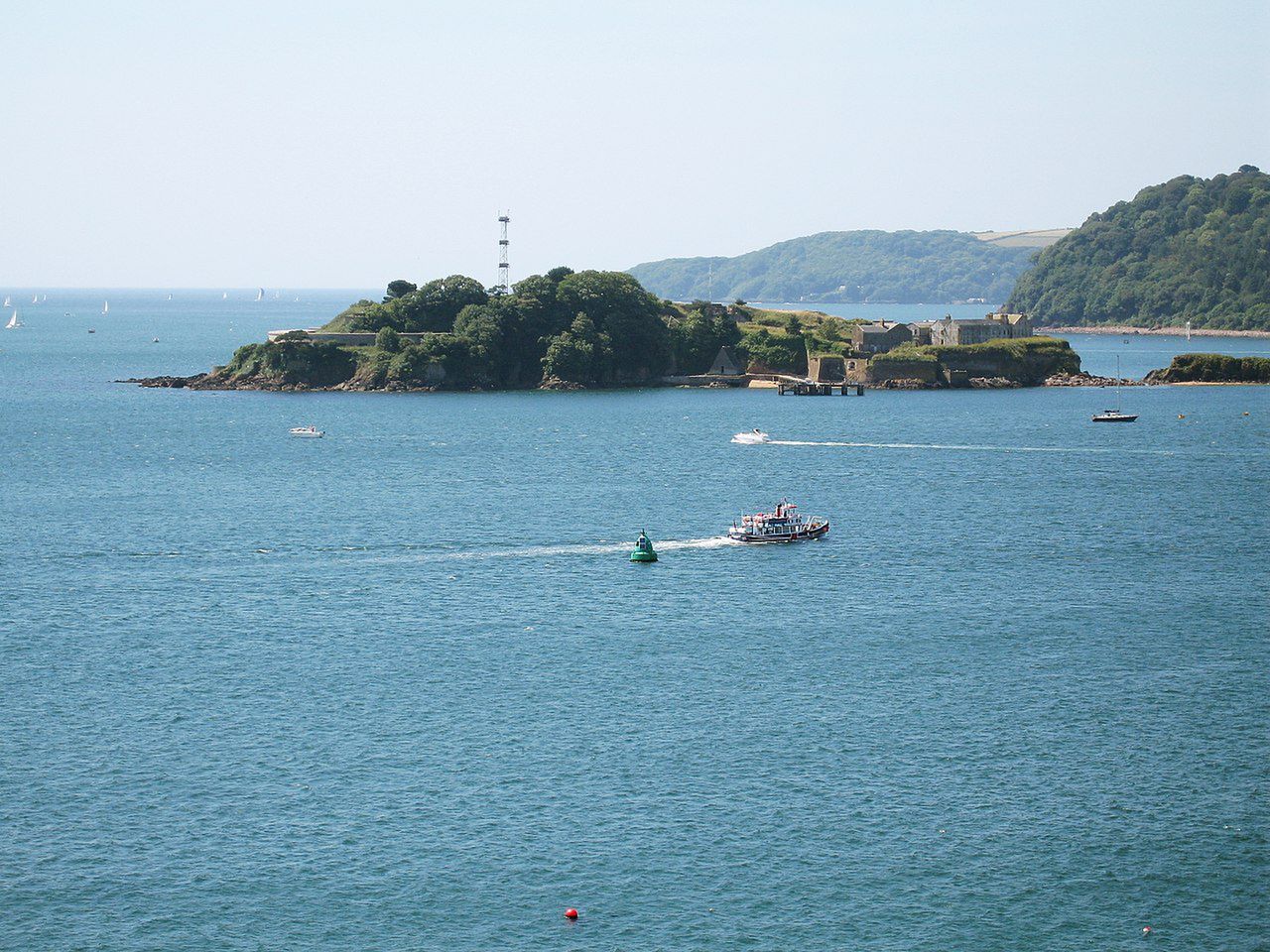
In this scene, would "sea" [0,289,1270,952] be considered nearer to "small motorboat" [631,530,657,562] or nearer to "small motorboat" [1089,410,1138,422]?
"small motorboat" [631,530,657,562]

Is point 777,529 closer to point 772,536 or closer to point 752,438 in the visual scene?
point 772,536

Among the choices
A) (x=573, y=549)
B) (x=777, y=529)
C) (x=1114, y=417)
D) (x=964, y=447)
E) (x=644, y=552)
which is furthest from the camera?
(x=1114, y=417)

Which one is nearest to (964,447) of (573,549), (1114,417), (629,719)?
(1114,417)

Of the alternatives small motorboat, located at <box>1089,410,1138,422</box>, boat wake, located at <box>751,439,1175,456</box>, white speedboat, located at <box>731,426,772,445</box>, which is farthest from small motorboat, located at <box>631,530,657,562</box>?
small motorboat, located at <box>1089,410,1138,422</box>

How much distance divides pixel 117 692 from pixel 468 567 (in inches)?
1015

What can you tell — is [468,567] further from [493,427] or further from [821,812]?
[493,427]

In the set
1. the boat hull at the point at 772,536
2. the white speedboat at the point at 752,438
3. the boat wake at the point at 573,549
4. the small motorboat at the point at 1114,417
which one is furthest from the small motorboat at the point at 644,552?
the small motorboat at the point at 1114,417

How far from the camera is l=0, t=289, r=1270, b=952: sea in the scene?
41.9 metres

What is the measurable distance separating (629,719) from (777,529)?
35.6 metres

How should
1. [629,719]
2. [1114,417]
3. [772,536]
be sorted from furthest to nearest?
[1114,417] → [772,536] → [629,719]

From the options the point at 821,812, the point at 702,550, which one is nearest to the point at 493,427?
the point at 702,550

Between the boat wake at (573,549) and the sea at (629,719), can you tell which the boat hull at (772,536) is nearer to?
the boat wake at (573,549)

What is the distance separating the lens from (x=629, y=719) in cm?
5612

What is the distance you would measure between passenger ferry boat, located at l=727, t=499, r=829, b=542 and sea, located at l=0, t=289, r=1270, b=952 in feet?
4.41
